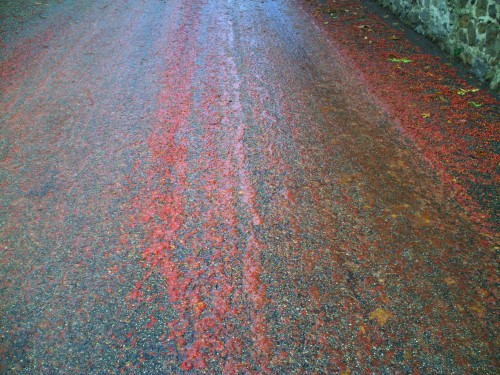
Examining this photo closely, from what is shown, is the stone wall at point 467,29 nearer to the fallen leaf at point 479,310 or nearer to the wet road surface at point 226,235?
the wet road surface at point 226,235

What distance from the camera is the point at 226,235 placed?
247cm

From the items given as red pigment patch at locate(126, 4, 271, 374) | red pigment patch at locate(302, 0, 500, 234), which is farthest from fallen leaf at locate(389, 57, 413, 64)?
red pigment patch at locate(126, 4, 271, 374)

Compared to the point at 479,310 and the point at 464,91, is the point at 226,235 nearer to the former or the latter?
the point at 479,310

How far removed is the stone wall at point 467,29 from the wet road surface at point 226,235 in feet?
4.55

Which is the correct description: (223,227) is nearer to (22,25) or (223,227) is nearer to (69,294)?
(69,294)

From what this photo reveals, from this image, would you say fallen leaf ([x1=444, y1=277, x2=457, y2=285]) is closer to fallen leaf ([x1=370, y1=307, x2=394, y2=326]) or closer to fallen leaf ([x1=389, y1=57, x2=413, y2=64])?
fallen leaf ([x1=370, y1=307, x2=394, y2=326])

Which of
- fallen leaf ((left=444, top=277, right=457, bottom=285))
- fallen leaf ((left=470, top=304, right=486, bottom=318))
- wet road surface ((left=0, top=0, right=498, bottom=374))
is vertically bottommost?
fallen leaf ((left=470, top=304, right=486, bottom=318))

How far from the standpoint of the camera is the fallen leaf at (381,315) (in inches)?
77.6

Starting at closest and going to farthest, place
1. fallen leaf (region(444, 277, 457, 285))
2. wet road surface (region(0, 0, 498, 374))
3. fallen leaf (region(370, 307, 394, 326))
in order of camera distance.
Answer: wet road surface (region(0, 0, 498, 374))
fallen leaf (region(370, 307, 394, 326))
fallen leaf (region(444, 277, 457, 285))

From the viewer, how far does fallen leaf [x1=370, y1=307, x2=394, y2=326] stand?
1971mm

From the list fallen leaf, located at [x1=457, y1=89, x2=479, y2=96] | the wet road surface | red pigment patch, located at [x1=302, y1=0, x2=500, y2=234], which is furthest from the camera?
fallen leaf, located at [x1=457, y1=89, x2=479, y2=96]

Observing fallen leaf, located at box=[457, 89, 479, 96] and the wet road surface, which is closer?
the wet road surface

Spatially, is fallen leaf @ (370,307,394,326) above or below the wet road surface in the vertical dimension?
below

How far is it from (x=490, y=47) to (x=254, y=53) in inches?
103
